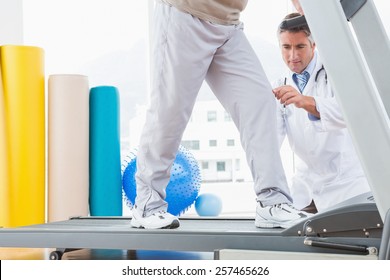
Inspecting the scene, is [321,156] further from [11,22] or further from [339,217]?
[11,22]

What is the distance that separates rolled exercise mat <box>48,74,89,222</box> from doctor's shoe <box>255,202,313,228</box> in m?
1.51

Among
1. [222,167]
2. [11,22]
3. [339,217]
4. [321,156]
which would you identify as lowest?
[339,217]

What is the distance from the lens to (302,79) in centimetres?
278

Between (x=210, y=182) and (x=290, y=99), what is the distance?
274cm

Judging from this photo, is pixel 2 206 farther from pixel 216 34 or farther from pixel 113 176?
pixel 216 34

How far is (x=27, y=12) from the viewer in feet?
16.1

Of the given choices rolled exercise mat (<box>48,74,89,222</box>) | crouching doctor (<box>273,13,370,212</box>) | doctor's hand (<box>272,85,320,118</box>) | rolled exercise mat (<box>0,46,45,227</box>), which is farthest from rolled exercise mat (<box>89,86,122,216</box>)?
doctor's hand (<box>272,85,320,118</box>)

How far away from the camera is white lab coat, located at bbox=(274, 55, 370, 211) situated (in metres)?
2.59

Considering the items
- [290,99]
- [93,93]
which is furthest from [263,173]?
[93,93]

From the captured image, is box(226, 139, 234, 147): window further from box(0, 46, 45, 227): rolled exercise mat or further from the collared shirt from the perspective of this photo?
the collared shirt

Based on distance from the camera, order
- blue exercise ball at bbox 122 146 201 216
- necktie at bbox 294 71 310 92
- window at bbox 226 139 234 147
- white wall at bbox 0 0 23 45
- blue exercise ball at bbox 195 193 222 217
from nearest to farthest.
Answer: necktie at bbox 294 71 310 92 → blue exercise ball at bbox 122 146 201 216 → blue exercise ball at bbox 195 193 222 217 → white wall at bbox 0 0 23 45 → window at bbox 226 139 234 147

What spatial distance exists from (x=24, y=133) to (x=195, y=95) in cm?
158

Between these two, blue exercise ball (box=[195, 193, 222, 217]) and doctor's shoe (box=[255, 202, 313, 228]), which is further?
blue exercise ball (box=[195, 193, 222, 217])

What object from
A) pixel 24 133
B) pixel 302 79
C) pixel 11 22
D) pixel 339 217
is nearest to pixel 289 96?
pixel 302 79
